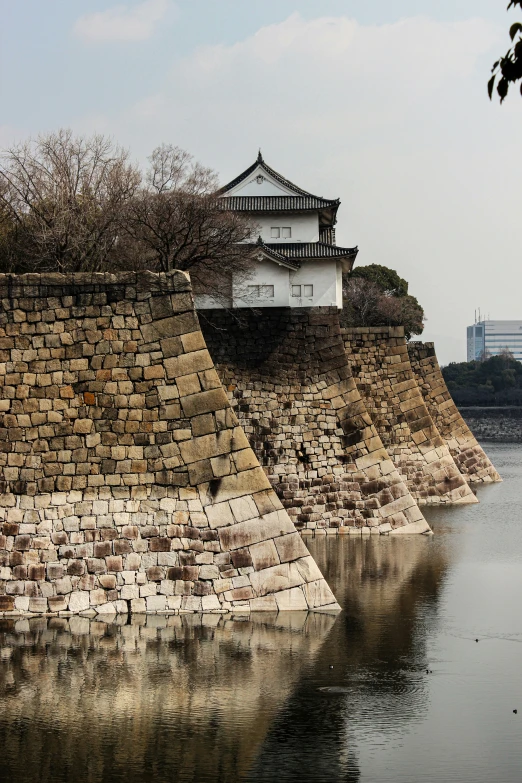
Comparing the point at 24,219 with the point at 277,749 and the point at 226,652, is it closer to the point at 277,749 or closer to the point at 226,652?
the point at 226,652

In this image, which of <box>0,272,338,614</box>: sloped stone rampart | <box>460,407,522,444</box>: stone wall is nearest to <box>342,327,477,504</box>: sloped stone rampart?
<box>0,272,338,614</box>: sloped stone rampart

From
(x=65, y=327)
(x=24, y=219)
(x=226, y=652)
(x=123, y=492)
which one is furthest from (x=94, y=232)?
(x=226, y=652)

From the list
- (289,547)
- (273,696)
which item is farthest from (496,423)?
(273,696)

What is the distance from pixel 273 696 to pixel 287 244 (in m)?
22.6

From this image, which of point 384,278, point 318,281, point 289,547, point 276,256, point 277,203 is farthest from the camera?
point 384,278

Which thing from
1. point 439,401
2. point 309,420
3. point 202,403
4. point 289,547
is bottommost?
point 289,547

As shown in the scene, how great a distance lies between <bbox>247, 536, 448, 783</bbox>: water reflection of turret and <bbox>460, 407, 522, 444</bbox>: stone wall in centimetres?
7314

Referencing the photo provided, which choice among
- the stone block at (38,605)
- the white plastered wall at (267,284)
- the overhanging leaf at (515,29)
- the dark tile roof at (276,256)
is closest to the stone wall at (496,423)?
the dark tile roof at (276,256)

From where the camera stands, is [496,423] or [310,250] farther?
[496,423]

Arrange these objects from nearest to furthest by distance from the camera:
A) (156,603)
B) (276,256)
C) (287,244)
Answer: (156,603) → (276,256) → (287,244)

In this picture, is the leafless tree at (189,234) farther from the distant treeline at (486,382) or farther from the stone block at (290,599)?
the distant treeline at (486,382)

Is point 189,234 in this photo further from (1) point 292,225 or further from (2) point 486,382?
(2) point 486,382

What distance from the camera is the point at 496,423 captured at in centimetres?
9300

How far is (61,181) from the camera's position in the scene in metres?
23.5
